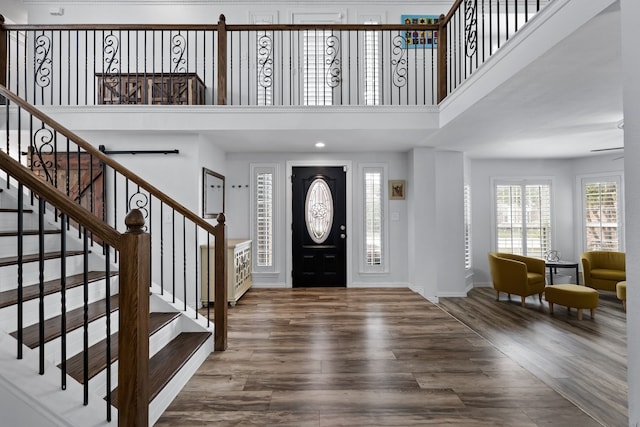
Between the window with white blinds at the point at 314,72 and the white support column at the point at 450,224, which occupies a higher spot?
the window with white blinds at the point at 314,72

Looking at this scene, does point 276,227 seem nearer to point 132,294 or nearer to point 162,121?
point 162,121

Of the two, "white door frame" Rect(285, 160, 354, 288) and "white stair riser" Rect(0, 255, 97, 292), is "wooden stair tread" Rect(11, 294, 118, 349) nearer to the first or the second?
"white stair riser" Rect(0, 255, 97, 292)

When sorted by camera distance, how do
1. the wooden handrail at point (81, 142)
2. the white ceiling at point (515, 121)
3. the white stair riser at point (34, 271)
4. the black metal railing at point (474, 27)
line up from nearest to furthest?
the white stair riser at point (34, 271) < the white ceiling at point (515, 121) < the wooden handrail at point (81, 142) < the black metal railing at point (474, 27)

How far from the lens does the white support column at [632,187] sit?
1.62 m

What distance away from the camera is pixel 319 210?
6.06 meters

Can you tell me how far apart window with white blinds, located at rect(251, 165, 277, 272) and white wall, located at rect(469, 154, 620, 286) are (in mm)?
3937

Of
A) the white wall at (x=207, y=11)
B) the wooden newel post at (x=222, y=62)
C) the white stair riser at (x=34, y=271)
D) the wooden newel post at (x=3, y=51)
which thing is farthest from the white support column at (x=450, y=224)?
the wooden newel post at (x=3, y=51)

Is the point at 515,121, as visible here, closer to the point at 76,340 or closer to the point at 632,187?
the point at 632,187

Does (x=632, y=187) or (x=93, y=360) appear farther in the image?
(x=93, y=360)

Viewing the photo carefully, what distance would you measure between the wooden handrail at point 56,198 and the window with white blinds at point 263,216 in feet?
14.3

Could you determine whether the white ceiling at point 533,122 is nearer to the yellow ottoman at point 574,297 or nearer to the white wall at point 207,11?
the yellow ottoman at point 574,297

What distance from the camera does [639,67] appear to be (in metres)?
1.63

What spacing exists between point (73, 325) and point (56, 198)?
0.98 m

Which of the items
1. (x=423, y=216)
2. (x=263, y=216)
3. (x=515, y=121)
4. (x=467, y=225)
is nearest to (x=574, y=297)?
(x=467, y=225)
